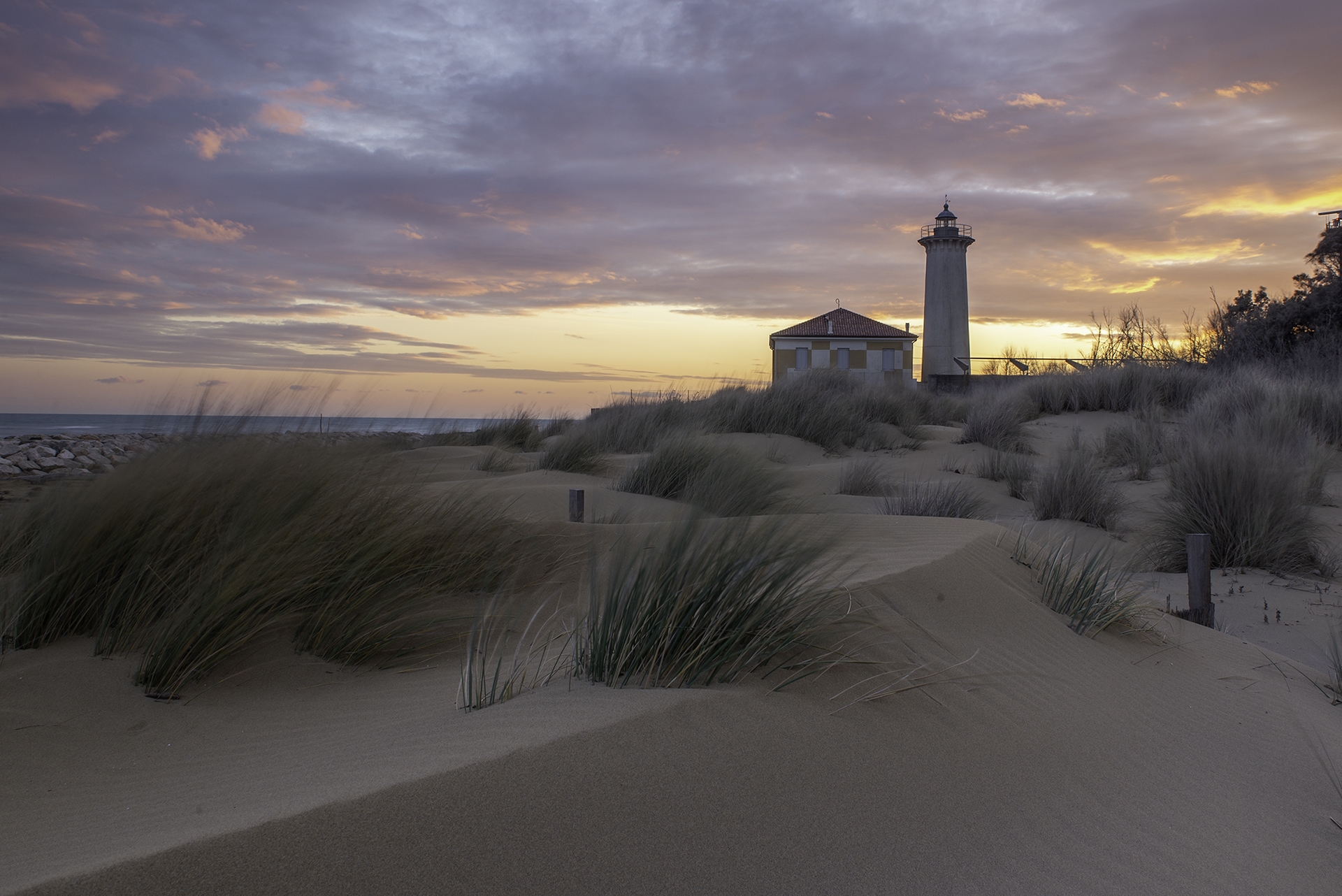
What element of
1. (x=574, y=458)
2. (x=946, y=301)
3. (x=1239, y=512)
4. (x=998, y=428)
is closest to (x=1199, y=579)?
(x=1239, y=512)

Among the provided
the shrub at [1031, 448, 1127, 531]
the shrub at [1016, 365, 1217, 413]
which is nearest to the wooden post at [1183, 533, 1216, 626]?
the shrub at [1031, 448, 1127, 531]

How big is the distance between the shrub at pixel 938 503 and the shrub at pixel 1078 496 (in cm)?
76

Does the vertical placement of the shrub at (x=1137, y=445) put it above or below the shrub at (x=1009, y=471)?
above

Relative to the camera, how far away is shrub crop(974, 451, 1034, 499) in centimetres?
931

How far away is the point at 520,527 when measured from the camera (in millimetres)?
4402

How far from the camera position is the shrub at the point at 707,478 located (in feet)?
18.5

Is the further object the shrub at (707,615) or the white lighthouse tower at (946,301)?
the white lighthouse tower at (946,301)

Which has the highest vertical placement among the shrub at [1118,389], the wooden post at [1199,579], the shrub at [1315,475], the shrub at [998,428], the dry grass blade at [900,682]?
the shrub at [1118,389]

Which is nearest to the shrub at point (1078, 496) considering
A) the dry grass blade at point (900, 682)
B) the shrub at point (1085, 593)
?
the shrub at point (1085, 593)

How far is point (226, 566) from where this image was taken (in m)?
2.79

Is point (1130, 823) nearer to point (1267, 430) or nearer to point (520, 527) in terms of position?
point (520, 527)

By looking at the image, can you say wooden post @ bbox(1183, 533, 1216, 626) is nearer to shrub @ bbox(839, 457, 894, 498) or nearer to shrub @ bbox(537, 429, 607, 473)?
shrub @ bbox(839, 457, 894, 498)

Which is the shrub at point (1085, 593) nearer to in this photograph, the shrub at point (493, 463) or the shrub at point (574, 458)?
the shrub at point (574, 458)

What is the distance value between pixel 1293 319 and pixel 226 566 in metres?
25.0
